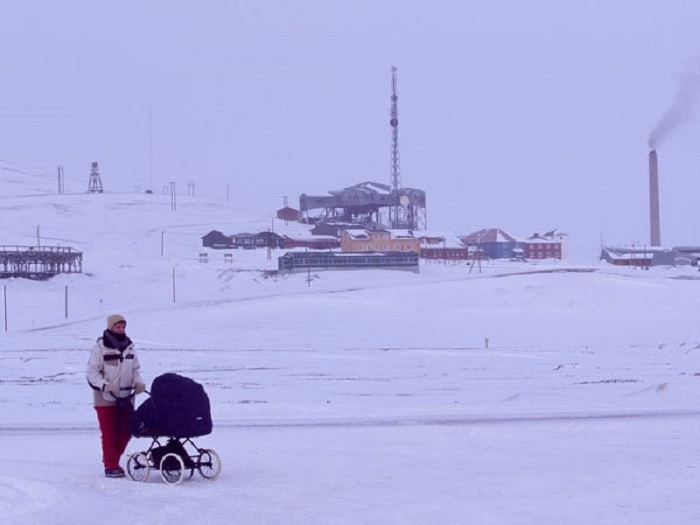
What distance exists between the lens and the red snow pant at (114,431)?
10039 mm

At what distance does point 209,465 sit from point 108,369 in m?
1.21

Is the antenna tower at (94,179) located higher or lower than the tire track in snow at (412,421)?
higher

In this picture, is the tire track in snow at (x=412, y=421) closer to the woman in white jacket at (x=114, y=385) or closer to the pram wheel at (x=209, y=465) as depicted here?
the woman in white jacket at (x=114, y=385)

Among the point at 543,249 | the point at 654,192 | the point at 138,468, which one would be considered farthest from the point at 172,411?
the point at 543,249

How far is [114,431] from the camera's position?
10172mm

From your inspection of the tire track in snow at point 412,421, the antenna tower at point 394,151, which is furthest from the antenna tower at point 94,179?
the tire track in snow at point 412,421

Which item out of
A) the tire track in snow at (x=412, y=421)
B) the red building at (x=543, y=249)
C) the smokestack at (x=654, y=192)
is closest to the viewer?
the tire track in snow at (x=412, y=421)

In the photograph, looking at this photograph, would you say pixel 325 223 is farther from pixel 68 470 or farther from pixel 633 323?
pixel 68 470

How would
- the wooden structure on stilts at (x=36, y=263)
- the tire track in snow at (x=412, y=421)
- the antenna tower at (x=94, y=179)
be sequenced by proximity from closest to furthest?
the tire track in snow at (x=412, y=421) → the wooden structure on stilts at (x=36, y=263) → the antenna tower at (x=94, y=179)

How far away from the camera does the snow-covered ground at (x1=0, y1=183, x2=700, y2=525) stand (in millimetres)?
8859

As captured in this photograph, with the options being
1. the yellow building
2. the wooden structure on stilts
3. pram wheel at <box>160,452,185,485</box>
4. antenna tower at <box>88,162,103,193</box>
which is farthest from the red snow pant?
antenna tower at <box>88,162,103,193</box>

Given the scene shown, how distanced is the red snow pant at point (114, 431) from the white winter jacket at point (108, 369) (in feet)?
0.40

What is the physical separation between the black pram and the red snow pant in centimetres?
15

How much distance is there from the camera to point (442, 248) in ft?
325
